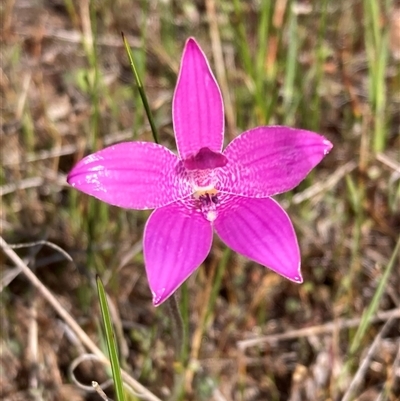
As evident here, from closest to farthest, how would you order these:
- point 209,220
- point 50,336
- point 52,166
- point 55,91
Answer: 1. point 209,220
2. point 50,336
3. point 52,166
4. point 55,91

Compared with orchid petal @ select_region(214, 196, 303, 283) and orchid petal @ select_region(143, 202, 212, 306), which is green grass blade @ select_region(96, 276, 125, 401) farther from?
orchid petal @ select_region(214, 196, 303, 283)

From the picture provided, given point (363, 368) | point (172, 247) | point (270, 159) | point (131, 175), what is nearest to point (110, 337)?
point (172, 247)

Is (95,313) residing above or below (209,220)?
below

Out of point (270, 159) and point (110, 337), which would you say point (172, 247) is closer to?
point (110, 337)

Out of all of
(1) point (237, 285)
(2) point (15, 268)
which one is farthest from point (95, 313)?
(1) point (237, 285)

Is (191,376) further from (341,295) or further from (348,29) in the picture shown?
(348,29)

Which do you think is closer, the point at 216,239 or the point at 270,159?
the point at 270,159
